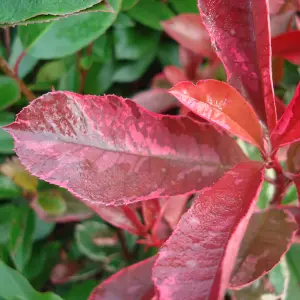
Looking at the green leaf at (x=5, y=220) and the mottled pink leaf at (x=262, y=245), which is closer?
the mottled pink leaf at (x=262, y=245)

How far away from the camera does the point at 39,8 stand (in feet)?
1.24

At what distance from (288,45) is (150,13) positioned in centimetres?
38

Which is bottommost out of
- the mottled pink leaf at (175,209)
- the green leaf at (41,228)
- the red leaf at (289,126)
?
the green leaf at (41,228)

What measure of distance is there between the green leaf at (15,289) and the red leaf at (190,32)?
44cm

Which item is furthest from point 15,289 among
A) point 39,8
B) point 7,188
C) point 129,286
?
point 39,8

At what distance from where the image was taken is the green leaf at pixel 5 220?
79 centimetres

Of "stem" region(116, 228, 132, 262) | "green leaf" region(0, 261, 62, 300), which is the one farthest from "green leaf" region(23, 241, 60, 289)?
"green leaf" region(0, 261, 62, 300)

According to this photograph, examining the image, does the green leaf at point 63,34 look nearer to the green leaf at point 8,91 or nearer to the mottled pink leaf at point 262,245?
the green leaf at point 8,91

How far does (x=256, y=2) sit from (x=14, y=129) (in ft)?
0.85

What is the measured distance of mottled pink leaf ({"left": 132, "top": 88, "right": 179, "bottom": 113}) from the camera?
29.2 inches

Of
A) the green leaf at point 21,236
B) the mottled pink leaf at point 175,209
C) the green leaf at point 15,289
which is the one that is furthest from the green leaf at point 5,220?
the mottled pink leaf at point 175,209

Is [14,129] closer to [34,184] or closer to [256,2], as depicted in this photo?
[256,2]

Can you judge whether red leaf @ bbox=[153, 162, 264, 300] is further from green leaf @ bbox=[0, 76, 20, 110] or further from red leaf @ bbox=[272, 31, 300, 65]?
green leaf @ bbox=[0, 76, 20, 110]

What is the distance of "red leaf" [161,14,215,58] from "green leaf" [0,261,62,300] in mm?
443
